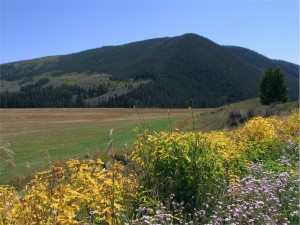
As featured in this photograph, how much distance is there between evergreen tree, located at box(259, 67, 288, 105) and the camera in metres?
61.1

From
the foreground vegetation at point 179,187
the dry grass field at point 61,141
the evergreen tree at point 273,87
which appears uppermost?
the evergreen tree at point 273,87

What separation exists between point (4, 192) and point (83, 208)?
930 millimetres

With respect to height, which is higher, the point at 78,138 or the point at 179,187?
the point at 179,187

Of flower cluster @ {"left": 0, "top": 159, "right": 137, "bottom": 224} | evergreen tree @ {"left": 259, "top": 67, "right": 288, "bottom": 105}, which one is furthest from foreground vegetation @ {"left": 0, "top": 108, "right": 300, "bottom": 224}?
evergreen tree @ {"left": 259, "top": 67, "right": 288, "bottom": 105}

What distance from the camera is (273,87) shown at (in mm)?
62188

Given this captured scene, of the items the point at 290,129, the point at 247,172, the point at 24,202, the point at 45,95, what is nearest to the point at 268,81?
the point at 290,129

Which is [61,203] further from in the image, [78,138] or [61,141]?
[78,138]

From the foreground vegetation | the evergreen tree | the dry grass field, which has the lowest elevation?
the dry grass field

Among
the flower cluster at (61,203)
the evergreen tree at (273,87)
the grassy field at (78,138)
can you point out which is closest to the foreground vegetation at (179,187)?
the flower cluster at (61,203)

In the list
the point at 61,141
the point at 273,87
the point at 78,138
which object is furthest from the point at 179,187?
the point at 273,87

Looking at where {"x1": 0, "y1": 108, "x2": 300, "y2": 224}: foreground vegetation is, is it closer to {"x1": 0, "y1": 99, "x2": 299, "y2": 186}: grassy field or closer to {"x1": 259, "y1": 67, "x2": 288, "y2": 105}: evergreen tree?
{"x1": 0, "y1": 99, "x2": 299, "y2": 186}: grassy field

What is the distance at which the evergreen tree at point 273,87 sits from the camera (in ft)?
201

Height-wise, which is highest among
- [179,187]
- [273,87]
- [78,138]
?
[273,87]

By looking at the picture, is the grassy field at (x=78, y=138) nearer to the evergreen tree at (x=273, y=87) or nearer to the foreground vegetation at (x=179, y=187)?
the foreground vegetation at (x=179, y=187)
